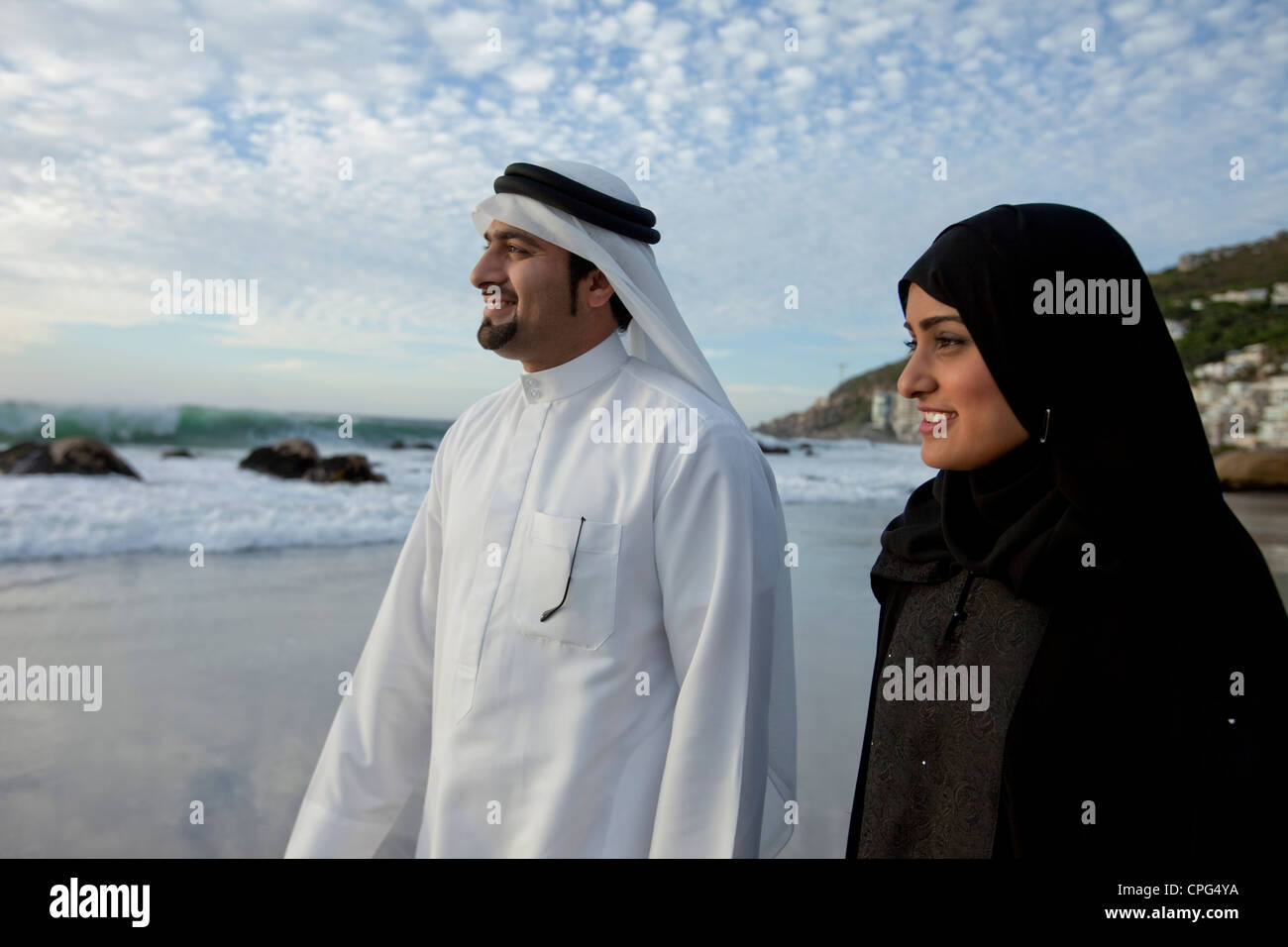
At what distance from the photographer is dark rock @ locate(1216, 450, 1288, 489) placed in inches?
410

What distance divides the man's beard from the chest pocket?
0.36 meters

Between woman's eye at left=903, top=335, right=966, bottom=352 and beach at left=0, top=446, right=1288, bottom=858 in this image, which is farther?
beach at left=0, top=446, right=1288, bottom=858

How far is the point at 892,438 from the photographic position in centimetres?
1349

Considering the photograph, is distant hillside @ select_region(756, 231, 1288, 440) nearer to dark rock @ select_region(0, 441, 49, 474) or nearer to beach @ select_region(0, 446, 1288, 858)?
beach @ select_region(0, 446, 1288, 858)

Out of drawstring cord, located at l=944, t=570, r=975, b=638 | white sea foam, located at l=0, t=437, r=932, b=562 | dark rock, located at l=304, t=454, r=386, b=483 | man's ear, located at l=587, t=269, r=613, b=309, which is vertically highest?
man's ear, located at l=587, t=269, r=613, b=309

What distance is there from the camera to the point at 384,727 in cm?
183

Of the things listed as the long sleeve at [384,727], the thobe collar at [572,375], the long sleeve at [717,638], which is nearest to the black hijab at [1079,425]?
the long sleeve at [717,638]

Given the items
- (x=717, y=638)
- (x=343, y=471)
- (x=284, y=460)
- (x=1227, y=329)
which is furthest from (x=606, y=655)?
(x=1227, y=329)

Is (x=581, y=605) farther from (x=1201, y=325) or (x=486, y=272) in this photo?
(x=1201, y=325)

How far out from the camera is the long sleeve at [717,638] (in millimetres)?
1506

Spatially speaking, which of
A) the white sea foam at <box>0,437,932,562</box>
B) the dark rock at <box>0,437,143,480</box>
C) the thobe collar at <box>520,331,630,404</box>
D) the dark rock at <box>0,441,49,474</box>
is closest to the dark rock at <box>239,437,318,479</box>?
the white sea foam at <box>0,437,932,562</box>

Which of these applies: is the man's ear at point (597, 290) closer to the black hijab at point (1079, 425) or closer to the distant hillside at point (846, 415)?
the black hijab at point (1079, 425)

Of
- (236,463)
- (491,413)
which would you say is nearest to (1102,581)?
(491,413)

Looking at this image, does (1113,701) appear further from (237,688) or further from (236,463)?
(236,463)
